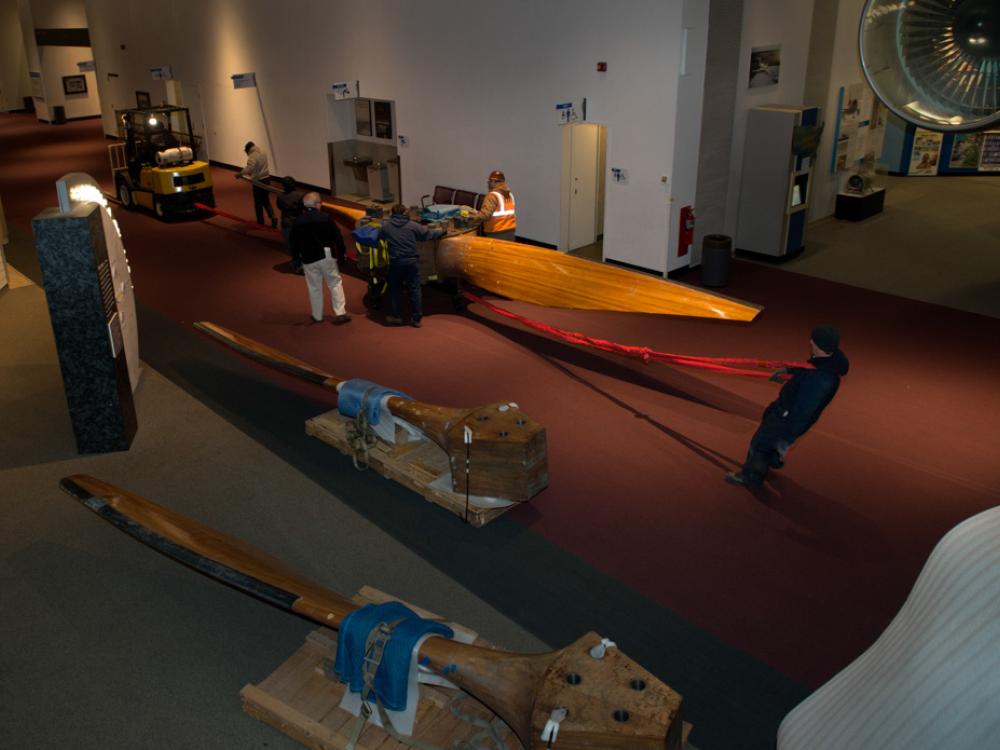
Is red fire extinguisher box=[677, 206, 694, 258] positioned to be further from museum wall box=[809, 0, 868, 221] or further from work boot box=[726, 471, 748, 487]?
work boot box=[726, 471, 748, 487]

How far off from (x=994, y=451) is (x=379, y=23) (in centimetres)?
1219

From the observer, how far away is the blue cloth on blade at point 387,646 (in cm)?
387

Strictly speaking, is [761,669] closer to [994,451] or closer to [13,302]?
[994,451]

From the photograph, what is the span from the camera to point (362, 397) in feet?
23.2

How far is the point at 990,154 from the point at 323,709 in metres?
19.3

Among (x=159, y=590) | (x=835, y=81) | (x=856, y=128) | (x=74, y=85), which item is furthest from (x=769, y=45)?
(x=74, y=85)

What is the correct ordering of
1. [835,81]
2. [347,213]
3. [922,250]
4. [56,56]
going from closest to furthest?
[347,213]
[922,250]
[835,81]
[56,56]

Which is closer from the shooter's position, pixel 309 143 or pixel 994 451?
pixel 994 451

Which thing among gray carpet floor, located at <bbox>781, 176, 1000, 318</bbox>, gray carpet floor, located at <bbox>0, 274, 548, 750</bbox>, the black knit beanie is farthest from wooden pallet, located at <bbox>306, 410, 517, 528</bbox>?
gray carpet floor, located at <bbox>781, 176, 1000, 318</bbox>

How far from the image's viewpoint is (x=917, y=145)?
60.1 ft

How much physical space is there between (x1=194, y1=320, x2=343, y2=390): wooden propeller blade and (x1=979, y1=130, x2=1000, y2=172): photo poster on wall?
16.8 m

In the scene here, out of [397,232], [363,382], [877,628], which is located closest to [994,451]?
[877,628]

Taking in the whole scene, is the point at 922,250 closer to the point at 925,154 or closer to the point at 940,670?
the point at 925,154

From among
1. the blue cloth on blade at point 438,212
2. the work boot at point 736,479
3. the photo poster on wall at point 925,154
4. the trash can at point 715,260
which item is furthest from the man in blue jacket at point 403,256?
the photo poster on wall at point 925,154
